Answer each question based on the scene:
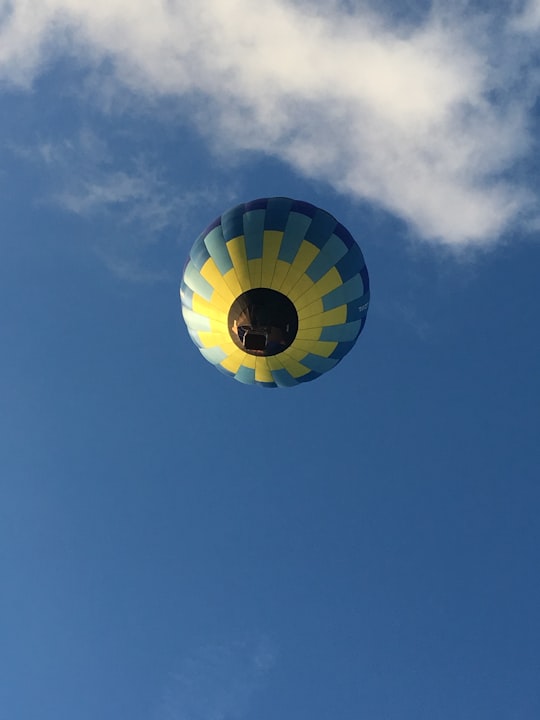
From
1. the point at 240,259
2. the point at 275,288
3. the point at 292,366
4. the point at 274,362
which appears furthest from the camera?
the point at 292,366

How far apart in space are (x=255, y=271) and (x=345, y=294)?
219cm

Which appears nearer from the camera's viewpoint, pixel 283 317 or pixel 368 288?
pixel 283 317

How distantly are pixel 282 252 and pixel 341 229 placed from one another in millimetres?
1658

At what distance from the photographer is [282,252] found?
50.4ft

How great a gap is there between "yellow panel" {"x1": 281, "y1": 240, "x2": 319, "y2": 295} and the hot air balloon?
22 millimetres

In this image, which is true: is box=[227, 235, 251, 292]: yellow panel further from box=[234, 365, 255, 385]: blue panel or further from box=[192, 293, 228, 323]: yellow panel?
box=[234, 365, 255, 385]: blue panel

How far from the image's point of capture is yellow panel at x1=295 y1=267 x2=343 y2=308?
50.5 feet

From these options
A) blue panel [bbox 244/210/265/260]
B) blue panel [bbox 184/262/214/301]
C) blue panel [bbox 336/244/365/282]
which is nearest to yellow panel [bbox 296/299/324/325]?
blue panel [bbox 336/244/365/282]

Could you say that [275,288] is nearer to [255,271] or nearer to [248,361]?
[255,271]

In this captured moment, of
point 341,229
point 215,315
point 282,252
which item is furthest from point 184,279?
point 341,229

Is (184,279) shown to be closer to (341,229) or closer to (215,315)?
(215,315)

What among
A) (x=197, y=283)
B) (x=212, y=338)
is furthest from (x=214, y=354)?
(x=197, y=283)

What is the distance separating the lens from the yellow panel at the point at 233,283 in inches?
607

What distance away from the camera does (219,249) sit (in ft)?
51.4
